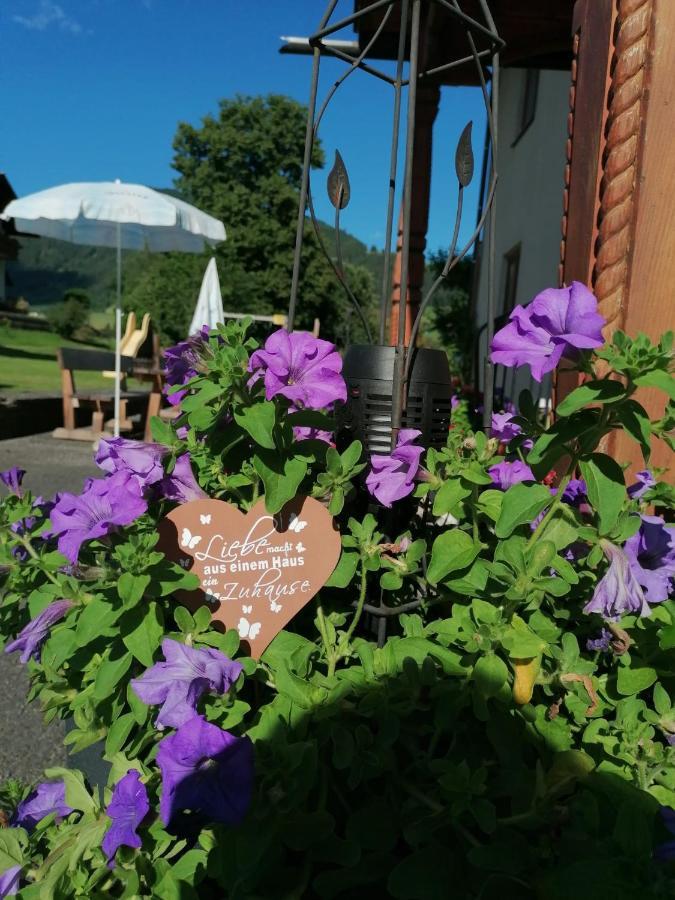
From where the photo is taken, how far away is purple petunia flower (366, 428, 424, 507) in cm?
112

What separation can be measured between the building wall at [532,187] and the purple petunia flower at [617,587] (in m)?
4.11

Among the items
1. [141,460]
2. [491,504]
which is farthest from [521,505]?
[141,460]

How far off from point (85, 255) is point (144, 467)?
14745 cm

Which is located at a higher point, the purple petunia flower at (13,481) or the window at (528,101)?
the window at (528,101)

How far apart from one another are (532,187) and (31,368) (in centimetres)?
1540

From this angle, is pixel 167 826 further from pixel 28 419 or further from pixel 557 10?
pixel 28 419

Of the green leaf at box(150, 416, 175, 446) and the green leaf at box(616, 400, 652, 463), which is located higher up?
the green leaf at box(616, 400, 652, 463)

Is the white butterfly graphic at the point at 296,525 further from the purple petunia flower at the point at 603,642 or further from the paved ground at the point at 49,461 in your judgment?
the paved ground at the point at 49,461

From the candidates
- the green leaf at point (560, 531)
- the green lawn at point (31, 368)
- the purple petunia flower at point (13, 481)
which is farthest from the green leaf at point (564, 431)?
the green lawn at point (31, 368)

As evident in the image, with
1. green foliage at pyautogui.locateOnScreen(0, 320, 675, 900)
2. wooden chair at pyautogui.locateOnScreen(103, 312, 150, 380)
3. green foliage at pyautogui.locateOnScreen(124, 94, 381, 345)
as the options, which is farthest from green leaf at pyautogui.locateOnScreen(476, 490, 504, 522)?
green foliage at pyautogui.locateOnScreen(124, 94, 381, 345)

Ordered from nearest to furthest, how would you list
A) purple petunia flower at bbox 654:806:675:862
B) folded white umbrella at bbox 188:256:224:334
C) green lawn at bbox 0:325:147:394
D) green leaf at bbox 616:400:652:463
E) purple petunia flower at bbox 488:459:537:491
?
1. purple petunia flower at bbox 654:806:675:862
2. green leaf at bbox 616:400:652:463
3. purple petunia flower at bbox 488:459:537:491
4. folded white umbrella at bbox 188:256:224:334
5. green lawn at bbox 0:325:147:394

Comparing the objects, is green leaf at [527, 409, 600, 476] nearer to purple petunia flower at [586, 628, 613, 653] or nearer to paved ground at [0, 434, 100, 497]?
purple petunia flower at [586, 628, 613, 653]

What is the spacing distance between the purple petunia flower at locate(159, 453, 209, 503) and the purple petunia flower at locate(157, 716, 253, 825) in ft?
1.44

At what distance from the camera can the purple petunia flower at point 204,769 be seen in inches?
31.1
